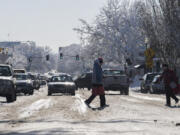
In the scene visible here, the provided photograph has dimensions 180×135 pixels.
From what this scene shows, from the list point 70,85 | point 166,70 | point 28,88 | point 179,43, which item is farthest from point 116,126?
point 179,43

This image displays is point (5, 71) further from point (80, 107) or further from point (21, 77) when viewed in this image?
point (21, 77)

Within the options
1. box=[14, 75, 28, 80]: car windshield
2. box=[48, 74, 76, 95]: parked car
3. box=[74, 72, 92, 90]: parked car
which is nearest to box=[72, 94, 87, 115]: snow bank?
box=[48, 74, 76, 95]: parked car

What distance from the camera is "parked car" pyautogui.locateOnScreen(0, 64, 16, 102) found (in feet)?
75.7

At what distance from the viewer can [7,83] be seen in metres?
23.2

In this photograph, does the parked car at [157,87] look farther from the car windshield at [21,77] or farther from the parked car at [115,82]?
the car windshield at [21,77]

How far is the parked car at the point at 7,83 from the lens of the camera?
2308 centimetres

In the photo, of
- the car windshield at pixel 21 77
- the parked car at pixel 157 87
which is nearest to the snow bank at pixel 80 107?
the car windshield at pixel 21 77

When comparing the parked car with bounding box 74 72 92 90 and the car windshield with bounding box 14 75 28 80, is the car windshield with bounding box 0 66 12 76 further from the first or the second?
the parked car with bounding box 74 72 92 90

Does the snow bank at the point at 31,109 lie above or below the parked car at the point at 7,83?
below

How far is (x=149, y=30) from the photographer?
48.2 m

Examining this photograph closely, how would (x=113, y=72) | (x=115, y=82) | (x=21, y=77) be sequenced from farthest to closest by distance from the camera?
(x=21, y=77), (x=113, y=72), (x=115, y=82)

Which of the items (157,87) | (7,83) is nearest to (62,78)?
(157,87)

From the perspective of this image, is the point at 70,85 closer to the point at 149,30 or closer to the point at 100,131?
the point at 149,30

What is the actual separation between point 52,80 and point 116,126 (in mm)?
24795
